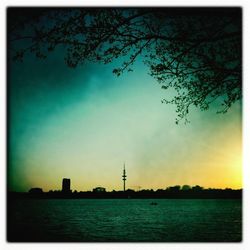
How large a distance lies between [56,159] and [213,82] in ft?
7.21

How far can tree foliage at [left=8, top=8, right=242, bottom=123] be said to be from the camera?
4109mm

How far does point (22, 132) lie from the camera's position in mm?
4168

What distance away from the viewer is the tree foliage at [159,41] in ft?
13.5

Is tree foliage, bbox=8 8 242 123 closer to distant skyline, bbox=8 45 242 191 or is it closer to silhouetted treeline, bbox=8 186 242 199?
distant skyline, bbox=8 45 242 191

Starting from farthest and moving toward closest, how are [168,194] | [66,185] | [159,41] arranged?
[168,194], [66,185], [159,41]

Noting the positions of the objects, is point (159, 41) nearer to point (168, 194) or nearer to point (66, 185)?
point (66, 185)

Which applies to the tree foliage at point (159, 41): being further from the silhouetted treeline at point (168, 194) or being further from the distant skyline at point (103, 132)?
the silhouetted treeline at point (168, 194)

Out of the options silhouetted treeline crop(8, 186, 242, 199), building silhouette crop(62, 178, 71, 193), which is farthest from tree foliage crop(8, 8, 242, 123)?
building silhouette crop(62, 178, 71, 193)

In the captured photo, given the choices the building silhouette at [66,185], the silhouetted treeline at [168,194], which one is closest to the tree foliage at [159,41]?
the silhouetted treeline at [168,194]

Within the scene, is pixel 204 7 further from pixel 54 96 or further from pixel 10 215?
pixel 10 215

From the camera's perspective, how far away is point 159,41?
4250 millimetres

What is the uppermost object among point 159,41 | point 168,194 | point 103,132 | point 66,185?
point 159,41

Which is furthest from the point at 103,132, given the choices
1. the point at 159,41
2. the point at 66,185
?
the point at 159,41
